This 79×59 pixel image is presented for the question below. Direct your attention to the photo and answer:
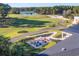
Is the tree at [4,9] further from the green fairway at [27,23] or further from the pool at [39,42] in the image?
the pool at [39,42]

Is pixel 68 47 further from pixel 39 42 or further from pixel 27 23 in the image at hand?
pixel 27 23

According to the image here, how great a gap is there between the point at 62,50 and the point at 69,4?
386mm

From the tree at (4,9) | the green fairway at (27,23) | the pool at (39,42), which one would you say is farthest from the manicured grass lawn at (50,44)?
the tree at (4,9)

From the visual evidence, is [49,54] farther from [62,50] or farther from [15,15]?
[15,15]

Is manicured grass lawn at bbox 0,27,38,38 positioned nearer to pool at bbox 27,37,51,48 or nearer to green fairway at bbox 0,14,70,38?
green fairway at bbox 0,14,70,38

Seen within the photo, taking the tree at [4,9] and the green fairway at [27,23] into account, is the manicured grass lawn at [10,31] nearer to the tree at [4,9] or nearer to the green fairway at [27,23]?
the green fairway at [27,23]

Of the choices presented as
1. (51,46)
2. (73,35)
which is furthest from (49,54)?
(73,35)

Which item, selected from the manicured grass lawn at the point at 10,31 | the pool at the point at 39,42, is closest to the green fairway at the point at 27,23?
the manicured grass lawn at the point at 10,31

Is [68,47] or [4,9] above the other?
[4,9]

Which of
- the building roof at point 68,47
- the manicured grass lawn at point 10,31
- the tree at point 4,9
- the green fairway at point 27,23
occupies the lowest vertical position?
the building roof at point 68,47

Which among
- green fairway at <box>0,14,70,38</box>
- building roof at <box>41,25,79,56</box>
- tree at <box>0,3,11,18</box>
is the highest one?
tree at <box>0,3,11,18</box>

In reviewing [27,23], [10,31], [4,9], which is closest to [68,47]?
[27,23]

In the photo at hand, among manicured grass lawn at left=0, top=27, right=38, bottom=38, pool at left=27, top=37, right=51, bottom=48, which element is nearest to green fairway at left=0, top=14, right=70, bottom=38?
manicured grass lawn at left=0, top=27, right=38, bottom=38

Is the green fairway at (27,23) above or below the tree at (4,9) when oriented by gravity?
below
